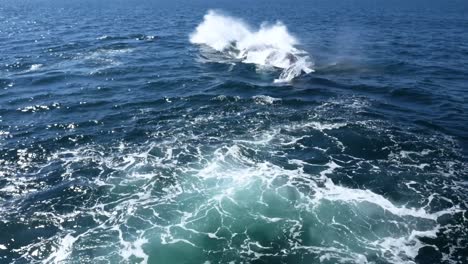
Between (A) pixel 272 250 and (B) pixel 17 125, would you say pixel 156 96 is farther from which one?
(A) pixel 272 250

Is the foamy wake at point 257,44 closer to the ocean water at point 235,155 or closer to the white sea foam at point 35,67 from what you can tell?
the ocean water at point 235,155

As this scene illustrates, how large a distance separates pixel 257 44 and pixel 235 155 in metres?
47.6

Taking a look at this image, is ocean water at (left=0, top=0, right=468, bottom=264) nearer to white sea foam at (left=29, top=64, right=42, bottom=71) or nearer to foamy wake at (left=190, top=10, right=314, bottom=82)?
white sea foam at (left=29, top=64, right=42, bottom=71)

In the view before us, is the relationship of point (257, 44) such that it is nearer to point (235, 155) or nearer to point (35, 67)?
point (35, 67)

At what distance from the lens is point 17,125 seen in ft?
166

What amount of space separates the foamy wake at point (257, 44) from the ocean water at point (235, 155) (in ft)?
2.14

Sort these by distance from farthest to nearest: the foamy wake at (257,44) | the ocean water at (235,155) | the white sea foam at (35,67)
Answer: the white sea foam at (35,67) < the foamy wake at (257,44) < the ocean water at (235,155)

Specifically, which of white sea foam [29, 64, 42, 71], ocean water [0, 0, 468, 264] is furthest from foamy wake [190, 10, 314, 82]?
white sea foam [29, 64, 42, 71]

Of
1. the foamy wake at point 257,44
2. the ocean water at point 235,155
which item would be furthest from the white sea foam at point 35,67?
the foamy wake at point 257,44

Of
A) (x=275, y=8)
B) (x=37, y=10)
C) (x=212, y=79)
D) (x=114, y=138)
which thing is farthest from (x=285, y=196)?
(x=37, y=10)

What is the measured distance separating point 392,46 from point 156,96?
6047 cm

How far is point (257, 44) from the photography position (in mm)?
85000

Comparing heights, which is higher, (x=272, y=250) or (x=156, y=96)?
(x=156, y=96)

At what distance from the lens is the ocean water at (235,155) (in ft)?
104
